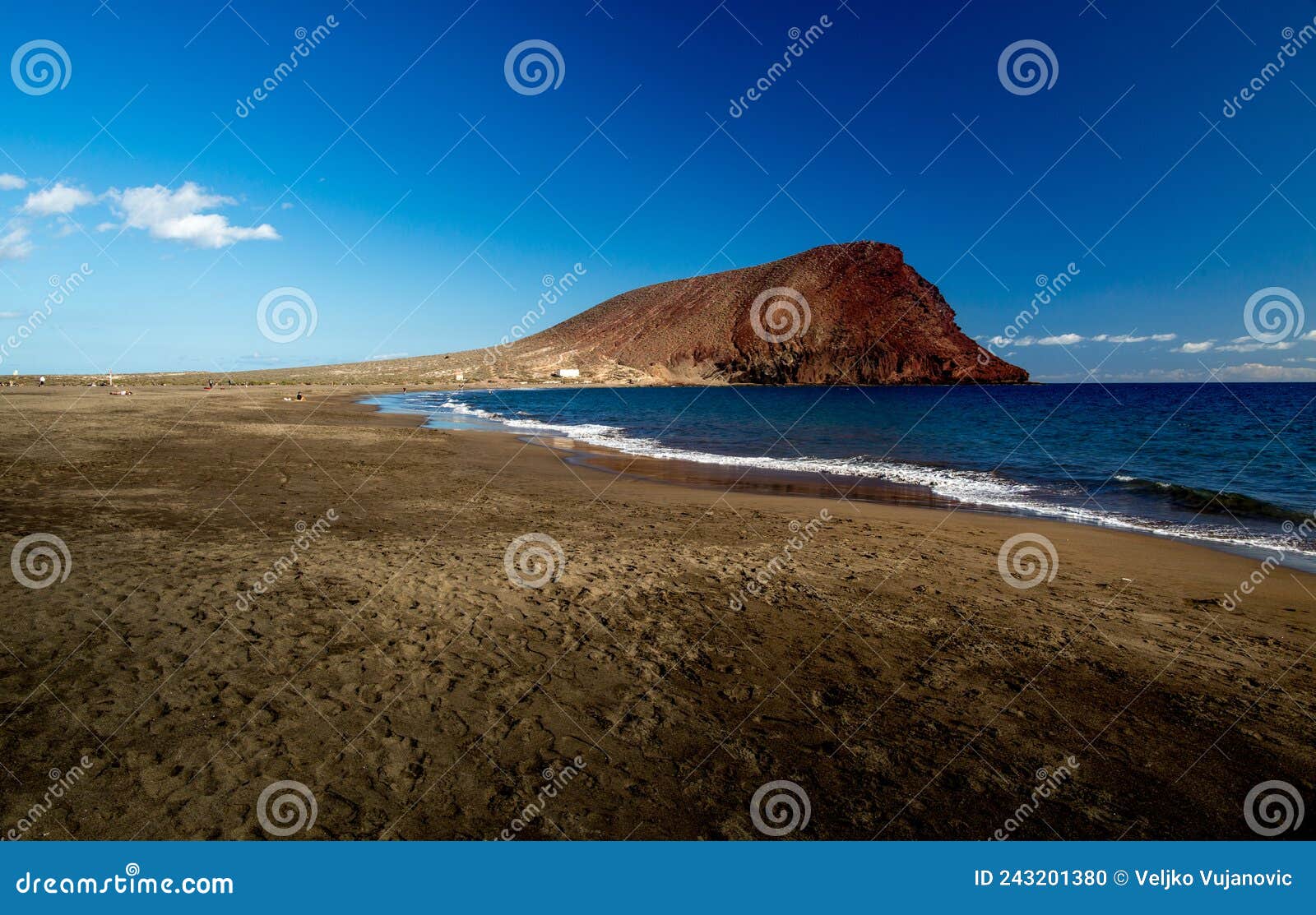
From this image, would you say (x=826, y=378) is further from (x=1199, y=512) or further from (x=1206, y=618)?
(x=1206, y=618)

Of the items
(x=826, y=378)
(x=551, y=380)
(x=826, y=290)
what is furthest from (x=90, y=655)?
(x=826, y=290)

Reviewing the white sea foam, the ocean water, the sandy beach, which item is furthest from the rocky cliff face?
the sandy beach

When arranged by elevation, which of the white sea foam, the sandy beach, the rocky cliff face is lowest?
the sandy beach

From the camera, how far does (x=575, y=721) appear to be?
4570 millimetres

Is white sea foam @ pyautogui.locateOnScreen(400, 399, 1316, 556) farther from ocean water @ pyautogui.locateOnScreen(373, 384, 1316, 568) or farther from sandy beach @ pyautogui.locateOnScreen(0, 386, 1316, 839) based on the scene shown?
sandy beach @ pyautogui.locateOnScreen(0, 386, 1316, 839)

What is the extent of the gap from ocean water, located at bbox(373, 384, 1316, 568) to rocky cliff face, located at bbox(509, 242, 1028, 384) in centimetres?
6169

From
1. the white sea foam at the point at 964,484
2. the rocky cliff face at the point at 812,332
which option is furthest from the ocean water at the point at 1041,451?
the rocky cliff face at the point at 812,332

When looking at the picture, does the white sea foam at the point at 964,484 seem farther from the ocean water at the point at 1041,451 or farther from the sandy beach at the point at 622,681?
the sandy beach at the point at 622,681

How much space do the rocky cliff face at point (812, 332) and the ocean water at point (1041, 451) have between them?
202 ft

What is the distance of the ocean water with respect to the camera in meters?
13.7

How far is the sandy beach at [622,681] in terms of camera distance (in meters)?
3.70

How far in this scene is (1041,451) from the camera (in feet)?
87.2

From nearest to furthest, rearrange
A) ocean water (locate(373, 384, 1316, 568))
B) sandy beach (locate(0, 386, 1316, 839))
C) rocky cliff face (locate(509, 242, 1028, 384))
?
1. sandy beach (locate(0, 386, 1316, 839))
2. ocean water (locate(373, 384, 1316, 568))
3. rocky cliff face (locate(509, 242, 1028, 384))

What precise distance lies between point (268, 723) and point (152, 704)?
996mm
